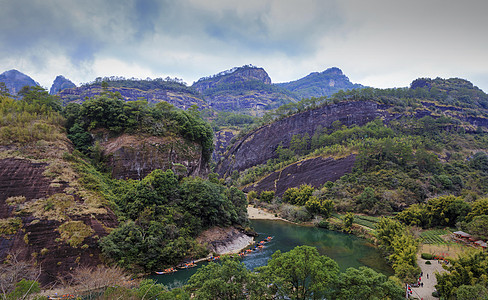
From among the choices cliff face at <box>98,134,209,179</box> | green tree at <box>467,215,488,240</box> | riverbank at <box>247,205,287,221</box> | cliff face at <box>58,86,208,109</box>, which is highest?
cliff face at <box>58,86,208,109</box>

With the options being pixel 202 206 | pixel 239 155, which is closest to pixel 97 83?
pixel 239 155

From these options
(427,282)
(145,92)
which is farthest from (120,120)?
(145,92)

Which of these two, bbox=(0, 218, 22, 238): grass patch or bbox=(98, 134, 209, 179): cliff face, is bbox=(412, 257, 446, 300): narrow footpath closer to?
bbox=(98, 134, 209, 179): cliff face

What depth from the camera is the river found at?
1121 inches

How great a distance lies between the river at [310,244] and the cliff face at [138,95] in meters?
109

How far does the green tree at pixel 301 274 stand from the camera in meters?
16.3

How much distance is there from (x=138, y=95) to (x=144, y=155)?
397ft

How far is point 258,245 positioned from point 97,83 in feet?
512

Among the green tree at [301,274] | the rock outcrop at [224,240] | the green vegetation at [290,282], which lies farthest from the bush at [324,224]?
the green tree at [301,274]

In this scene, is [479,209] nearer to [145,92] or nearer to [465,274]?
[465,274]

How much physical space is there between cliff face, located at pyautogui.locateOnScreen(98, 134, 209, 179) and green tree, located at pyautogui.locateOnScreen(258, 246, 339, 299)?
2919 centimetres

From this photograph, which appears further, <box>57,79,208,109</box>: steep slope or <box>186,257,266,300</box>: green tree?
<box>57,79,208,109</box>: steep slope

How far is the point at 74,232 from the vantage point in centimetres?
2572

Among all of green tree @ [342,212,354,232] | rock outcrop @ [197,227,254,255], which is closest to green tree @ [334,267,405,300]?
rock outcrop @ [197,227,254,255]
